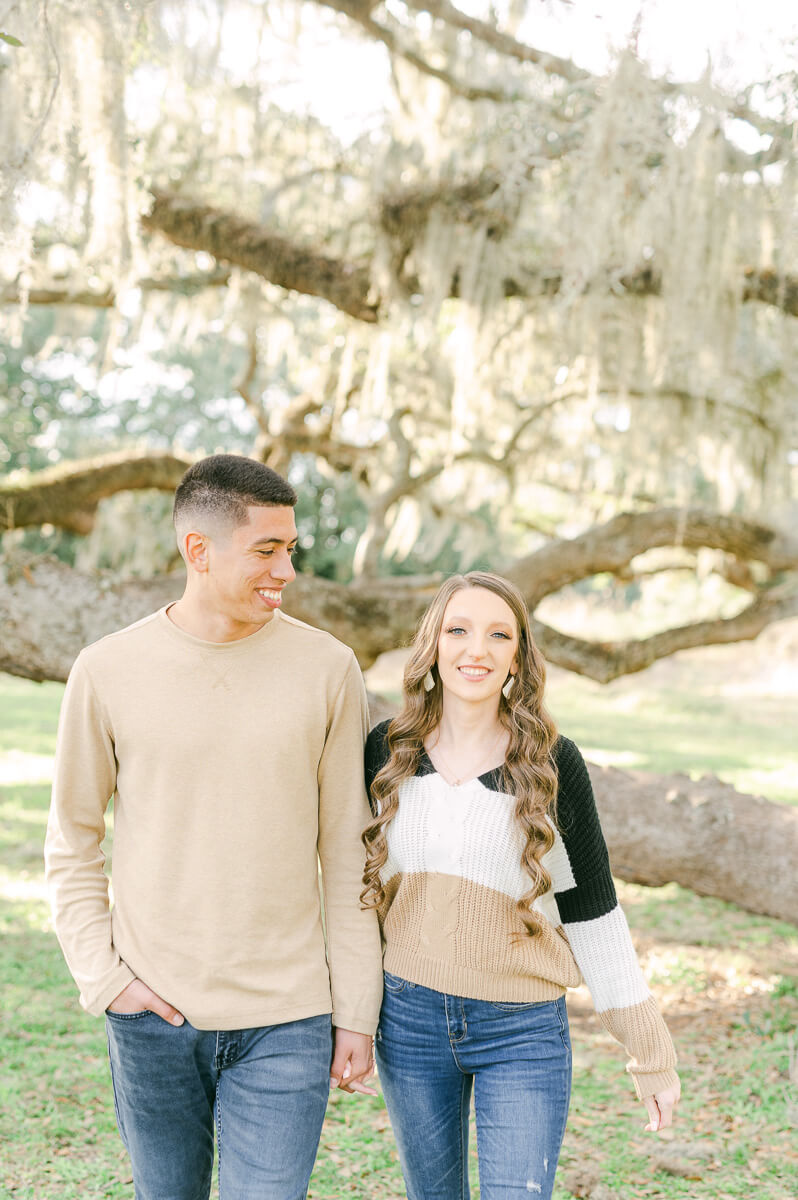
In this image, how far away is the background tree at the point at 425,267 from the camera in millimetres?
4398

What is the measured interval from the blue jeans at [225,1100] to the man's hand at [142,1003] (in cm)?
2

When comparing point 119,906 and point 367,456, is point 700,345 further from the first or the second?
point 119,906

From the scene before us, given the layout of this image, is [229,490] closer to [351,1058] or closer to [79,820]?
[79,820]

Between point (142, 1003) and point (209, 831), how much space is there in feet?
1.07

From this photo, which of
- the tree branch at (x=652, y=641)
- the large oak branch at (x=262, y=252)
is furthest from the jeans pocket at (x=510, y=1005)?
the large oak branch at (x=262, y=252)

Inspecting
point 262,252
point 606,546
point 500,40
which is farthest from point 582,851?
point 500,40

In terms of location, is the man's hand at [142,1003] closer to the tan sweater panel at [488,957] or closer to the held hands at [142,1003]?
the held hands at [142,1003]

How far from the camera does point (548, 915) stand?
2.15m

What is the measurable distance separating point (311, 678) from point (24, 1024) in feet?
10.8

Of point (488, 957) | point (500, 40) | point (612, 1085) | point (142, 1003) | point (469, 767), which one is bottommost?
point (612, 1085)

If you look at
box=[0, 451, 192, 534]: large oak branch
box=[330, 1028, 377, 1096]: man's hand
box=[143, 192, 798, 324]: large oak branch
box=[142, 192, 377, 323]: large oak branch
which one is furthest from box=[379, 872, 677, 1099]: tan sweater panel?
box=[0, 451, 192, 534]: large oak branch

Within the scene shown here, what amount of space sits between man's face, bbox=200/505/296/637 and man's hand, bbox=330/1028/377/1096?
0.81 metres

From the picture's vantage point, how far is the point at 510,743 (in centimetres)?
218

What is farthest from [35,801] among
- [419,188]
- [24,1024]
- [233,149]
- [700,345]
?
[700,345]
